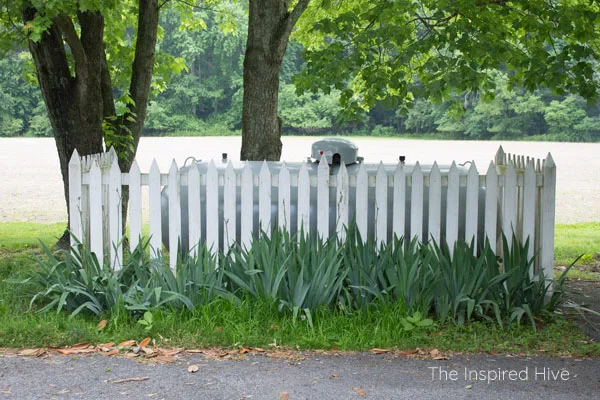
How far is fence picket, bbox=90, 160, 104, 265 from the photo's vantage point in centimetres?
606

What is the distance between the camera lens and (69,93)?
27.8 feet

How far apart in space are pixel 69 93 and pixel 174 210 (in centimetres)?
315

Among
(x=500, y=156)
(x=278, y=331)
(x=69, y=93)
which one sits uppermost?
(x=69, y=93)

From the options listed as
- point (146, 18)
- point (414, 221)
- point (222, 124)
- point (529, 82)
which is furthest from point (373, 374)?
point (222, 124)

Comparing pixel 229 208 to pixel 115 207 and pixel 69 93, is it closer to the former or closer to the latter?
pixel 115 207

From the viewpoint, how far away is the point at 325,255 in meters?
5.45

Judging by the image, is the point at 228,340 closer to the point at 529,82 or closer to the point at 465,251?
the point at 465,251

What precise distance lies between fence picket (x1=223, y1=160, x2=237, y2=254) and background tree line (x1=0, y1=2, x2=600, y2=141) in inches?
2023

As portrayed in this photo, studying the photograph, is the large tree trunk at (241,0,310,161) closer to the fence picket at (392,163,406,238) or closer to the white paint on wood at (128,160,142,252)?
the white paint on wood at (128,160,142,252)

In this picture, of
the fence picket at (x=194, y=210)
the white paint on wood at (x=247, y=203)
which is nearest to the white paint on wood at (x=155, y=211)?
the fence picket at (x=194, y=210)

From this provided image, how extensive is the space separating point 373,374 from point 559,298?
7.70 ft

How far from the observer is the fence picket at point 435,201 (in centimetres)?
595

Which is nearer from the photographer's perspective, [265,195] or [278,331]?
[278,331]

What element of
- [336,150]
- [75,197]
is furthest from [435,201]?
[75,197]
